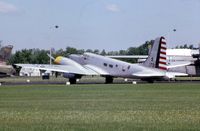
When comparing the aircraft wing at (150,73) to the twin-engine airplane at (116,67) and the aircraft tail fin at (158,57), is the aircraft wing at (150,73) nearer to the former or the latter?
the twin-engine airplane at (116,67)

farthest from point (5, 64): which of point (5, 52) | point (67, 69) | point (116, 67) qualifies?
point (116, 67)

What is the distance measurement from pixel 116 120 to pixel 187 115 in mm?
3011

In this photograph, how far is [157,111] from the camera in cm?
2258

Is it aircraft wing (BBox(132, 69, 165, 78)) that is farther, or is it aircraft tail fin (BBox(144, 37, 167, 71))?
aircraft tail fin (BBox(144, 37, 167, 71))

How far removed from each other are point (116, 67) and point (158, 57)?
5.68m

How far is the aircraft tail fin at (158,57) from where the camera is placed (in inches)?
2785

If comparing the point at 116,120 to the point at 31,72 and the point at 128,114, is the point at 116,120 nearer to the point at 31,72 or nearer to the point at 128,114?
the point at 128,114

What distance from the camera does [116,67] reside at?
7319cm

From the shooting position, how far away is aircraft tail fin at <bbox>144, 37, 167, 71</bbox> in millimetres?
70750

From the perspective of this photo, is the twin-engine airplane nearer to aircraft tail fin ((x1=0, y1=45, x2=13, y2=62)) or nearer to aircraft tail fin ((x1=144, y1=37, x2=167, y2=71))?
aircraft tail fin ((x1=144, y1=37, x2=167, y2=71))

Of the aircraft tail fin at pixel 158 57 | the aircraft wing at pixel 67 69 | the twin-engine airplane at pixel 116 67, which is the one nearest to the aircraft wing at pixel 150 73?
the twin-engine airplane at pixel 116 67

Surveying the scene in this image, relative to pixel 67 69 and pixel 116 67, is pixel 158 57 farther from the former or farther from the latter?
pixel 67 69

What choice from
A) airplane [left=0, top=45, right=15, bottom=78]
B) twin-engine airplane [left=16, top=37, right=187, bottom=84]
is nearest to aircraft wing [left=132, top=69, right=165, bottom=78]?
twin-engine airplane [left=16, top=37, right=187, bottom=84]

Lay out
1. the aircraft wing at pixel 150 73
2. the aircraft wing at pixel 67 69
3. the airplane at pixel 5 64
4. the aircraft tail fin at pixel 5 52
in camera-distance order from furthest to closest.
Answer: the aircraft tail fin at pixel 5 52
the airplane at pixel 5 64
the aircraft wing at pixel 67 69
the aircraft wing at pixel 150 73
